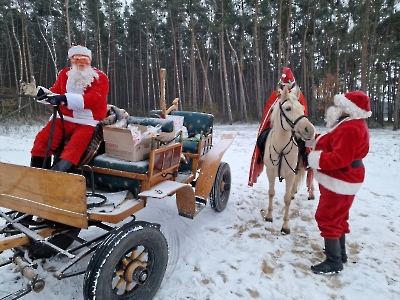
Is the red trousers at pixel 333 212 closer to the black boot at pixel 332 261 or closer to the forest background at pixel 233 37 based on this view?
the black boot at pixel 332 261

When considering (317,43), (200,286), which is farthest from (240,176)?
(317,43)

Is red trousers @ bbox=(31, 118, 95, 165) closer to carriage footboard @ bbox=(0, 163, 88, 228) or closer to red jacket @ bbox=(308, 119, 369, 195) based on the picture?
carriage footboard @ bbox=(0, 163, 88, 228)

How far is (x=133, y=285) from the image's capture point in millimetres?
2365

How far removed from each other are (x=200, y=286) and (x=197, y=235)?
1.04 m

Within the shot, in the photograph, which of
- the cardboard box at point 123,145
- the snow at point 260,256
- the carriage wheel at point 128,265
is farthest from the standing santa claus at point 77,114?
the snow at point 260,256

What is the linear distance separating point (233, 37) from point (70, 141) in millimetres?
26440

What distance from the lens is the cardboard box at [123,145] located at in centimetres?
262

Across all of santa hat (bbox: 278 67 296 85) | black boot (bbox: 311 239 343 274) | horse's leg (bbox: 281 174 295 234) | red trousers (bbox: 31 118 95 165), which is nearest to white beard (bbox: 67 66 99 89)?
red trousers (bbox: 31 118 95 165)

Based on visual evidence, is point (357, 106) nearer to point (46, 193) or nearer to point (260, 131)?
point (260, 131)

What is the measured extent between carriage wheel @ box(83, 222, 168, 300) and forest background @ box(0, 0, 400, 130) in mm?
15986

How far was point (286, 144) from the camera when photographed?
3.83 metres

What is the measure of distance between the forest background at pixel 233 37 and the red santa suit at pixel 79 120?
572 inches

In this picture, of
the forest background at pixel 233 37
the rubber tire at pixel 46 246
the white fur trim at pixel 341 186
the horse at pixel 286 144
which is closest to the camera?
the rubber tire at pixel 46 246

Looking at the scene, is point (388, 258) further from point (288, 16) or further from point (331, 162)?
point (288, 16)
